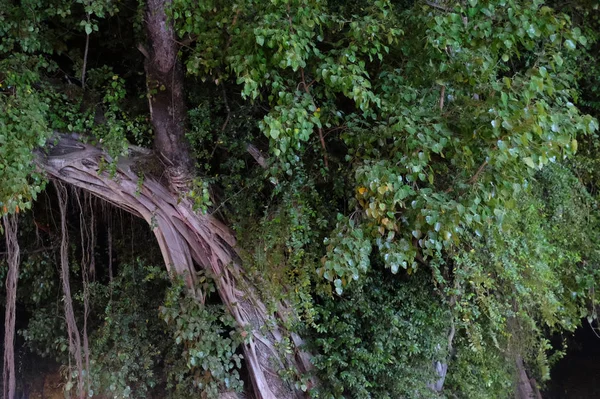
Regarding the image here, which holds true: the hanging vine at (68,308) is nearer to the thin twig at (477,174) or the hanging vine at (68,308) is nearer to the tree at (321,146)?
the tree at (321,146)

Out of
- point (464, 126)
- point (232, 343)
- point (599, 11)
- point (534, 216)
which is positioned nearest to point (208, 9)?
point (464, 126)

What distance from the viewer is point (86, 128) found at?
3316 mm

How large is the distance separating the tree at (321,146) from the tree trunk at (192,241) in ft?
0.04

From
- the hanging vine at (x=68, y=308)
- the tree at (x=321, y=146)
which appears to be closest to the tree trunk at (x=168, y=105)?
the tree at (x=321, y=146)

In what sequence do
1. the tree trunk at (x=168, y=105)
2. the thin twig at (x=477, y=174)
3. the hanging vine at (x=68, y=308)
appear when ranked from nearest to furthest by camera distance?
1. the thin twig at (x=477, y=174)
2. the tree trunk at (x=168, y=105)
3. the hanging vine at (x=68, y=308)

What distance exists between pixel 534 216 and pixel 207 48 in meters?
2.40

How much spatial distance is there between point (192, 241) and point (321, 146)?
41.2 inches

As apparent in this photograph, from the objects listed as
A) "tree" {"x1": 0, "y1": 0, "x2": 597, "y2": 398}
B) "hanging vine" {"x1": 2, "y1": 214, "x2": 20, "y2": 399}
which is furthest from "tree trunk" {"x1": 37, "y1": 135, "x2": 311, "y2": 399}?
"hanging vine" {"x1": 2, "y1": 214, "x2": 20, "y2": 399}

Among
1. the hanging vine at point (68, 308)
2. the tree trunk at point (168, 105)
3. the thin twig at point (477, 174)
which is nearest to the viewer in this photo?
the thin twig at point (477, 174)

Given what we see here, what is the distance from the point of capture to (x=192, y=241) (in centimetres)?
338

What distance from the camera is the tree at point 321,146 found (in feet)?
7.92

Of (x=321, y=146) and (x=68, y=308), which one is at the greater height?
(x=321, y=146)

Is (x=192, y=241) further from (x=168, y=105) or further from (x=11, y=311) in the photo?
(x=11, y=311)

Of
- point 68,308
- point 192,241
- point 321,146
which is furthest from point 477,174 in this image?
point 68,308
